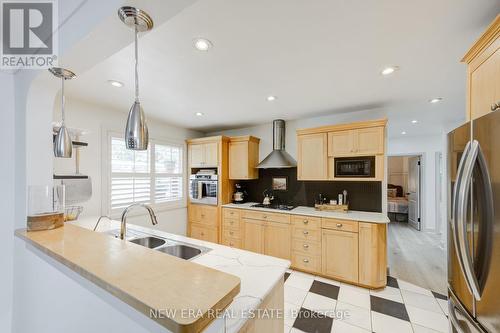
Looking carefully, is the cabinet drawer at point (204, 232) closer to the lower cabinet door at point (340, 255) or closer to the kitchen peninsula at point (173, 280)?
the lower cabinet door at point (340, 255)

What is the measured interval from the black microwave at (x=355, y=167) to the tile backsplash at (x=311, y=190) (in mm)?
302

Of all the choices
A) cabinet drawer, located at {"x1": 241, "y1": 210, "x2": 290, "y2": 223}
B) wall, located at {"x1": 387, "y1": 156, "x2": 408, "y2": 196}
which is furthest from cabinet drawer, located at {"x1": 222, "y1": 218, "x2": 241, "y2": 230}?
wall, located at {"x1": 387, "y1": 156, "x2": 408, "y2": 196}

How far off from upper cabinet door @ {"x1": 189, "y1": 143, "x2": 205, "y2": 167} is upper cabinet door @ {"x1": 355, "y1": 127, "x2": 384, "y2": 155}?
2832 millimetres

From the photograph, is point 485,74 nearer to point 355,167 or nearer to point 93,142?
point 355,167

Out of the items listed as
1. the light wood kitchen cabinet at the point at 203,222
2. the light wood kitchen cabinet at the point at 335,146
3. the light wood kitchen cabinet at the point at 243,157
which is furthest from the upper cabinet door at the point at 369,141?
the light wood kitchen cabinet at the point at 203,222

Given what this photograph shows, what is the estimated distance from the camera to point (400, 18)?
1.24 metres

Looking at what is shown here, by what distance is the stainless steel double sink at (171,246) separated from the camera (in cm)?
155

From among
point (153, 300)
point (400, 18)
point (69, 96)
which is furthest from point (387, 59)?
point (69, 96)

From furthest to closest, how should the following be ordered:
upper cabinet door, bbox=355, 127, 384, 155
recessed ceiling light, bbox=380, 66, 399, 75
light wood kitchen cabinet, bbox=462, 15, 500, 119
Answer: upper cabinet door, bbox=355, 127, 384, 155, recessed ceiling light, bbox=380, 66, 399, 75, light wood kitchen cabinet, bbox=462, 15, 500, 119

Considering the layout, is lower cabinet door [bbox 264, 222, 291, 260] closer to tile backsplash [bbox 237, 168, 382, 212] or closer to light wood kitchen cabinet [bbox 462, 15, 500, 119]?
tile backsplash [bbox 237, 168, 382, 212]

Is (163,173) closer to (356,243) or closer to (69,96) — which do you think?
(69,96)

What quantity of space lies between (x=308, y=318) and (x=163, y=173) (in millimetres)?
3282

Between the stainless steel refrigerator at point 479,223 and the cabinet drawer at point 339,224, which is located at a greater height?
the stainless steel refrigerator at point 479,223

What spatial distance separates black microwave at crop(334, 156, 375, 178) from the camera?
9.28ft
